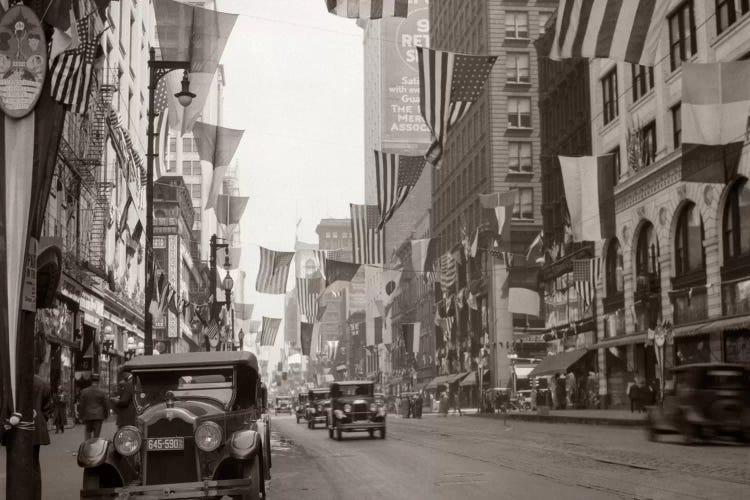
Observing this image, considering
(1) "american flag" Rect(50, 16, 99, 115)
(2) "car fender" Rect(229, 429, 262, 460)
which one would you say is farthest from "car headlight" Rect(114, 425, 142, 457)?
(1) "american flag" Rect(50, 16, 99, 115)

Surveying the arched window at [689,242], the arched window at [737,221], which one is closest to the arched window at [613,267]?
the arched window at [689,242]

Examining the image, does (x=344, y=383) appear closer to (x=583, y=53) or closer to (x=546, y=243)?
(x=583, y=53)

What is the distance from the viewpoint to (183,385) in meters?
12.5

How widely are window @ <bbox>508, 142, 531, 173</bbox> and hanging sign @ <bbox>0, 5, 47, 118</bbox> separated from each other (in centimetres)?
7282

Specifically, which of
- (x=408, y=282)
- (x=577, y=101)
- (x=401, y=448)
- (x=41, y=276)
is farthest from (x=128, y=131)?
(x=408, y=282)

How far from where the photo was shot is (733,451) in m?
21.0

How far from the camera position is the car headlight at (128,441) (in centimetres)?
1110

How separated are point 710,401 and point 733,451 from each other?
2832 millimetres

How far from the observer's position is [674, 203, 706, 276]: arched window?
136ft

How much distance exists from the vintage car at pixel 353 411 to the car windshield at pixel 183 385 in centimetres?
1940

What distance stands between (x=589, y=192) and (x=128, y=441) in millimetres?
32927

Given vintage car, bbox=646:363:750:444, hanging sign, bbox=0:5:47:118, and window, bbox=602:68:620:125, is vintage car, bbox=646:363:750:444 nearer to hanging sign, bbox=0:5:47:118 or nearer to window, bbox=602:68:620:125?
hanging sign, bbox=0:5:47:118

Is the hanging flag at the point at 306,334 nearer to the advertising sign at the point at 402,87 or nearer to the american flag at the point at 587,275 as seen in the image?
the advertising sign at the point at 402,87

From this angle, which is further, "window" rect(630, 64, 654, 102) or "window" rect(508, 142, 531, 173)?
"window" rect(508, 142, 531, 173)
